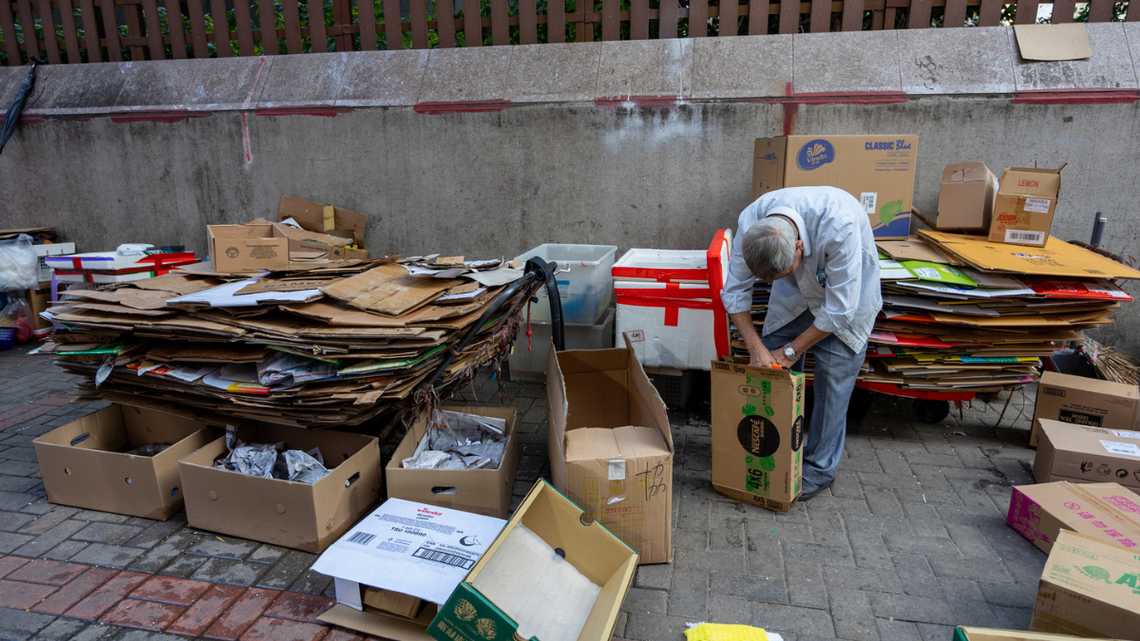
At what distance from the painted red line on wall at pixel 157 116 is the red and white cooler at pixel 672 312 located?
4.15 m

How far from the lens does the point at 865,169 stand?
3.64m

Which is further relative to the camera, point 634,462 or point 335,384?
point 335,384

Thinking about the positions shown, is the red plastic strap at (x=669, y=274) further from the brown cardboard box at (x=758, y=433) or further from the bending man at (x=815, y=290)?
the brown cardboard box at (x=758, y=433)

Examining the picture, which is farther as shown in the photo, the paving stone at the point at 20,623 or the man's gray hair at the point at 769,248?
the man's gray hair at the point at 769,248

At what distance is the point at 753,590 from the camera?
2.34 m

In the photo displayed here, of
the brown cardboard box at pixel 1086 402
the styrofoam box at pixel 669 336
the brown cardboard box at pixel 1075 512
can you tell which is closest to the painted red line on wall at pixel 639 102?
the styrofoam box at pixel 669 336

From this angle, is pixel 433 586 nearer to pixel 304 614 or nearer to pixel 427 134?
pixel 304 614

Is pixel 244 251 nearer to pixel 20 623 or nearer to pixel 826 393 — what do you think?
pixel 20 623

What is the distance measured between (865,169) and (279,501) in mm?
3578

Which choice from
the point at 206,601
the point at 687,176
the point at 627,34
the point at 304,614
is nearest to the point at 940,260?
the point at 687,176

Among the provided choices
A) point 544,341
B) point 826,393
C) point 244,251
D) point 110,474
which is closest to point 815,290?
point 826,393

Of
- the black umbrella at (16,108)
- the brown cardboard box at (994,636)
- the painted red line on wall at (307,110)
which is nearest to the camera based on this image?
the brown cardboard box at (994,636)

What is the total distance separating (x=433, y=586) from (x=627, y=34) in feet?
14.9

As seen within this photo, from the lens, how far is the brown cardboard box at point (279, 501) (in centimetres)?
249
